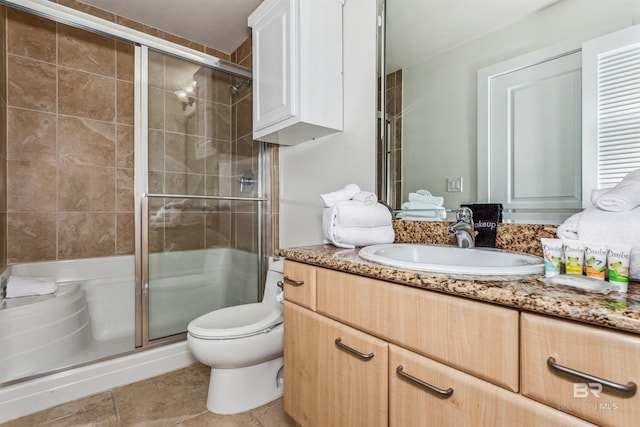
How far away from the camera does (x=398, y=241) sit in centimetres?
143

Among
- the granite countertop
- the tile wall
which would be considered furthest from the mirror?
the tile wall

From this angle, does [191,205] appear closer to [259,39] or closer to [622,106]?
[259,39]

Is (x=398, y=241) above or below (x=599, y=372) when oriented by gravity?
above

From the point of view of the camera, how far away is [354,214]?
1.25 metres

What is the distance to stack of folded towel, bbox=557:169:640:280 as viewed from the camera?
2.29 ft

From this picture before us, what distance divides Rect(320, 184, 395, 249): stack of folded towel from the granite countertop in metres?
0.37

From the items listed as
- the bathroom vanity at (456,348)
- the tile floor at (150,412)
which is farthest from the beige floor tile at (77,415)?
the bathroom vanity at (456,348)

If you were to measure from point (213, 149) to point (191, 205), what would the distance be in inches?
16.3

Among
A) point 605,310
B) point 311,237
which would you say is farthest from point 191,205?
point 605,310

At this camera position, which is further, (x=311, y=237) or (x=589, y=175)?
(x=311, y=237)

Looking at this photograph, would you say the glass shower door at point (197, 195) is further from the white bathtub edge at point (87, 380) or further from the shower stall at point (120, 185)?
the white bathtub edge at point (87, 380)

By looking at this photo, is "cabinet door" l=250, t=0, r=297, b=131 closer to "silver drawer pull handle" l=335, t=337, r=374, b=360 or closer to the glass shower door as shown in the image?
the glass shower door

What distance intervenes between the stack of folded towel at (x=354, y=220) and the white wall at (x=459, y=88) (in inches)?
8.8

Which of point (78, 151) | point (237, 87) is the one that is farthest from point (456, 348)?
point (78, 151)
